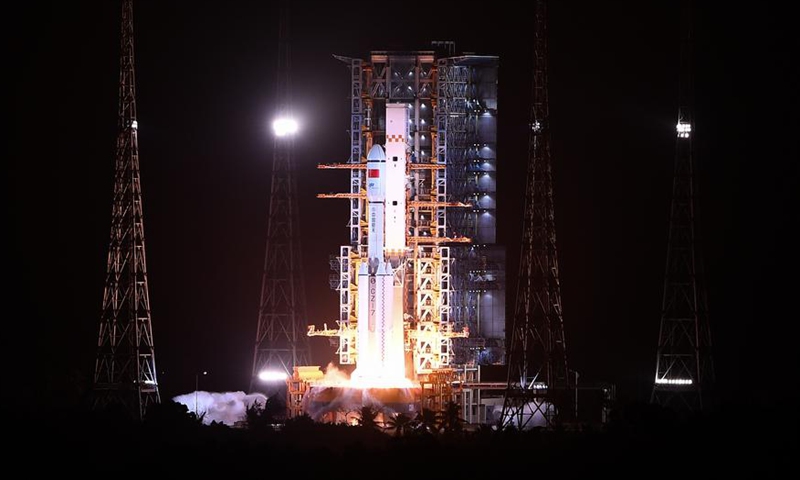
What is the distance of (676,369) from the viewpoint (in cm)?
8069

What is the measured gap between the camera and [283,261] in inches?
3130

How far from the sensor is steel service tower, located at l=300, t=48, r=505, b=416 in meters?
74.6

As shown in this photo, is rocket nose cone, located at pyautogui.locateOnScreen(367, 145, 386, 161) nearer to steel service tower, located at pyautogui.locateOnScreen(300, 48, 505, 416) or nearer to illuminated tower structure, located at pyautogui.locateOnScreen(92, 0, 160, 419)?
steel service tower, located at pyautogui.locateOnScreen(300, 48, 505, 416)

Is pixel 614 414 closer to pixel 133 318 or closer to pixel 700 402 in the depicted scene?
pixel 700 402

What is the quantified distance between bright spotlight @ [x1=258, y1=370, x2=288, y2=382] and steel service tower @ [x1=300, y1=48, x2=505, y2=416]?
2104 mm

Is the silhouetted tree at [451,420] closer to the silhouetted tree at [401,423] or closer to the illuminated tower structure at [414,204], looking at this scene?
the silhouetted tree at [401,423]

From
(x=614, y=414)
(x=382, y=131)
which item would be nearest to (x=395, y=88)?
(x=382, y=131)

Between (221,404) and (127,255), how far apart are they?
896 centimetres

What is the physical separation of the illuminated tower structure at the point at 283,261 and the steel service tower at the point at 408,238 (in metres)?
1.39

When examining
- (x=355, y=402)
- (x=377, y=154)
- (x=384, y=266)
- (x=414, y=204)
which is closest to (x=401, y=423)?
(x=355, y=402)

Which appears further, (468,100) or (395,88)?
(468,100)

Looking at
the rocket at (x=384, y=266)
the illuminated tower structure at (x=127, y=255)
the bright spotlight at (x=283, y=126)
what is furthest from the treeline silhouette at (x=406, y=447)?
the bright spotlight at (x=283, y=126)

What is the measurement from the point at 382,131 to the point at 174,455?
58.6 feet

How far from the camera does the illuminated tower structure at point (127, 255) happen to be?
71.8 meters
